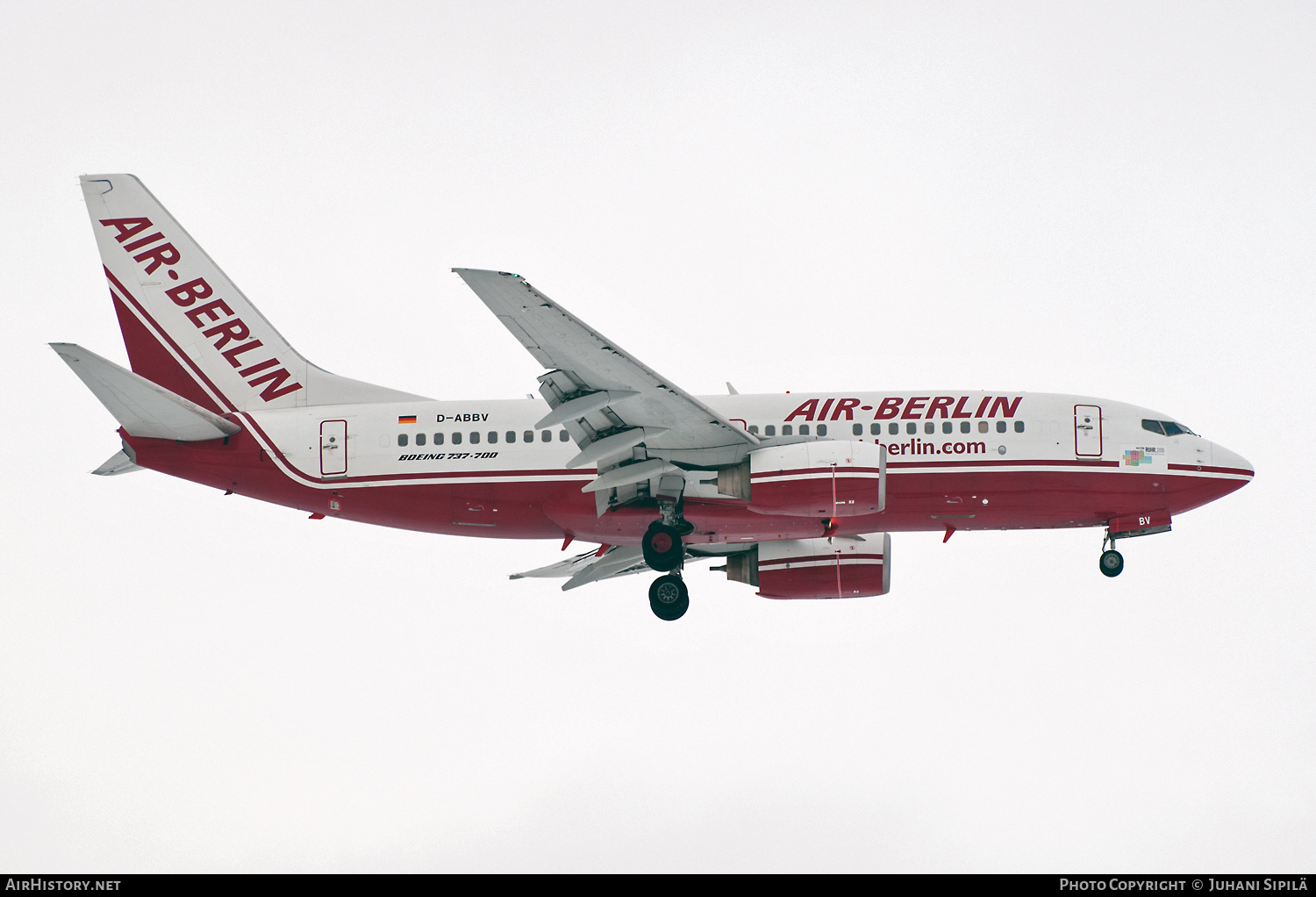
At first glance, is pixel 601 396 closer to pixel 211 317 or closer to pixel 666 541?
pixel 666 541

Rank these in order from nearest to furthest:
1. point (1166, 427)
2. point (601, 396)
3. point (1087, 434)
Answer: point (601, 396) → point (1087, 434) → point (1166, 427)

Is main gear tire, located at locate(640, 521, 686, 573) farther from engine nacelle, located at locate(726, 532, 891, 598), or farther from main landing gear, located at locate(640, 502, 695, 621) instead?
engine nacelle, located at locate(726, 532, 891, 598)

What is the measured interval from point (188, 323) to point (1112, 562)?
86.8ft

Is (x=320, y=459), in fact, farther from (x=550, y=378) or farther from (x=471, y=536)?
(x=550, y=378)

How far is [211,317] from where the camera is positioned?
38.7m

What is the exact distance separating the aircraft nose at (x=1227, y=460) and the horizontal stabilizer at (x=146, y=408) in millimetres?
25812

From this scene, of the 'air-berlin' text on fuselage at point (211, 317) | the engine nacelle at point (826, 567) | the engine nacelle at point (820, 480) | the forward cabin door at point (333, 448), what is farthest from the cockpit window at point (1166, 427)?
the 'air-berlin' text on fuselage at point (211, 317)

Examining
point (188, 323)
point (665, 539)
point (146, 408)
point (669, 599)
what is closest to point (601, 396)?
point (665, 539)

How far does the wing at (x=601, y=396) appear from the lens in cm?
2742

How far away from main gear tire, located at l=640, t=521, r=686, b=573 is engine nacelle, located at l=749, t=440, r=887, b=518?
2617 mm

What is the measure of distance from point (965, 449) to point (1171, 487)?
5.78 metres

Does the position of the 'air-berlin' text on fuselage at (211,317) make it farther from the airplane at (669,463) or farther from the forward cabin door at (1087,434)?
the forward cabin door at (1087,434)

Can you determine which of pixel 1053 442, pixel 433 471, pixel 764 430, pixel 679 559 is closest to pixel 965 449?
pixel 1053 442
